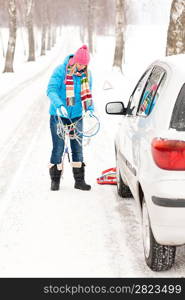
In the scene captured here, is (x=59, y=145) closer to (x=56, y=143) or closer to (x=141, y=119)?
(x=56, y=143)

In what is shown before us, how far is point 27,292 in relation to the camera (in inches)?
157

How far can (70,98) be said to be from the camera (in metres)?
6.56

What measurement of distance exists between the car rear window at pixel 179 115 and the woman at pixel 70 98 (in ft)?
8.43

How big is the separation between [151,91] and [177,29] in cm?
802

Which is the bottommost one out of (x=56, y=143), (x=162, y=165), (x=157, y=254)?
(x=157, y=254)

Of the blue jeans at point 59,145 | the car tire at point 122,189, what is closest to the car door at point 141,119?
the car tire at point 122,189

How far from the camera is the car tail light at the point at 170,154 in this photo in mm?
3740

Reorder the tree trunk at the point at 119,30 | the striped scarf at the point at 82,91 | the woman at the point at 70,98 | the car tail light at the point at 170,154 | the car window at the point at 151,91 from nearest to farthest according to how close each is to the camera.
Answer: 1. the car tail light at the point at 170,154
2. the car window at the point at 151,91
3. the woman at the point at 70,98
4. the striped scarf at the point at 82,91
5. the tree trunk at the point at 119,30

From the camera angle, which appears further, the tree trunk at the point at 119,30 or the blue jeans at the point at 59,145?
Result: the tree trunk at the point at 119,30

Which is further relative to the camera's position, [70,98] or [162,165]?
[70,98]

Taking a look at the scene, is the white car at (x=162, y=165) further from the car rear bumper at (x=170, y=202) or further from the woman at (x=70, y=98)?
the woman at (x=70, y=98)

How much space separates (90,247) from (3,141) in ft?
18.6

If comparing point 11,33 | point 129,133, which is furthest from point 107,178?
point 11,33

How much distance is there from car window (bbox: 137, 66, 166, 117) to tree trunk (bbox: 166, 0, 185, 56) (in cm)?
741
